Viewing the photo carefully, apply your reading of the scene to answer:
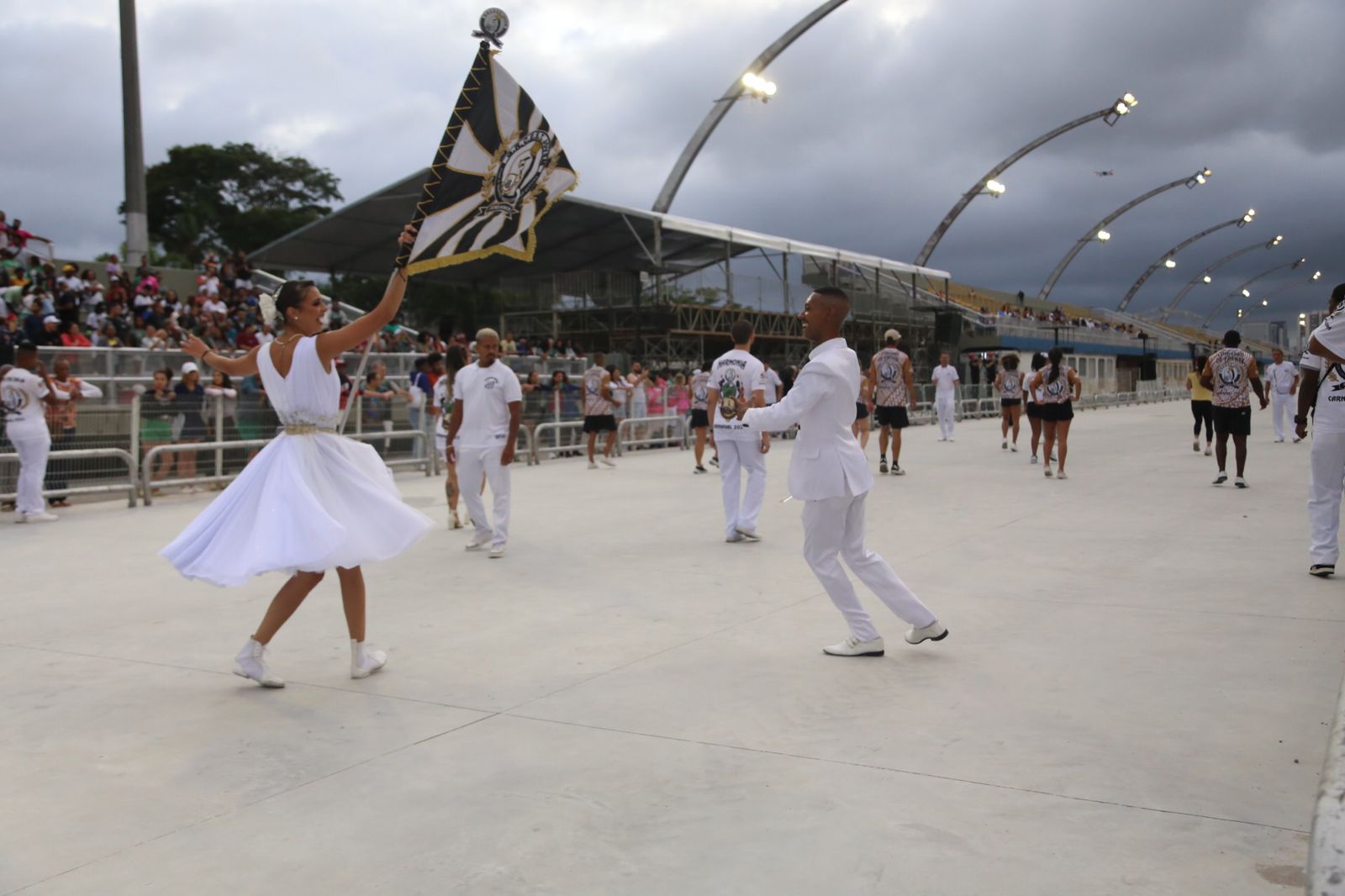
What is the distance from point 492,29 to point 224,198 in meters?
47.8

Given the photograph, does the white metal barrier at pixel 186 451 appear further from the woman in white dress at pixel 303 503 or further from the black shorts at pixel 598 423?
the woman in white dress at pixel 303 503

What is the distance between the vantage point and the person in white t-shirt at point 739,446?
30.8 ft

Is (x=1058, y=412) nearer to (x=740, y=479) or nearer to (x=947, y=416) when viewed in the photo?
(x=740, y=479)

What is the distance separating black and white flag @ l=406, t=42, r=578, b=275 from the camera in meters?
5.30

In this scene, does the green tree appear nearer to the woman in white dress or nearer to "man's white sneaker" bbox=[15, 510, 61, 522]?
"man's white sneaker" bbox=[15, 510, 61, 522]

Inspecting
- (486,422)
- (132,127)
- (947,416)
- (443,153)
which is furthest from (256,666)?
(947,416)

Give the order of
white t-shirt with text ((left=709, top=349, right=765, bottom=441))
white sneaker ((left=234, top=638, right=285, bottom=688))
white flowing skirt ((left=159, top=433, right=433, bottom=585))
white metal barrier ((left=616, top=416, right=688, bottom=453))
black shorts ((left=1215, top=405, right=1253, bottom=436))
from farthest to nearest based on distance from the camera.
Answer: white metal barrier ((left=616, top=416, right=688, bottom=453))
black shorts ((left=1215, top=405, right=1253, bottom=436))
white t-shirt with text ((left=709, top=349, right=765, bottom=441))
white sneaker ((left=234, top=638, right=285, bottom=688))
white flowing skirt ((left=159, top=433, right=433, bottom=585))

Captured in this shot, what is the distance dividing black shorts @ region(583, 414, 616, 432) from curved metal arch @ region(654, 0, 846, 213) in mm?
7845

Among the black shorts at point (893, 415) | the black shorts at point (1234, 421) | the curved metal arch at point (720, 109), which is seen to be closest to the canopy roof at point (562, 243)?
the curved metal arch at point (720, 109)

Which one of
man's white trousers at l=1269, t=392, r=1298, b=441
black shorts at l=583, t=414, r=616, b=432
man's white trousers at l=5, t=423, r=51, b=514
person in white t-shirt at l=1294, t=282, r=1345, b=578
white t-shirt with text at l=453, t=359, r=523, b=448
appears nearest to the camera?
person in white t-shirt at l=1294, t=282, r=1345, b=578

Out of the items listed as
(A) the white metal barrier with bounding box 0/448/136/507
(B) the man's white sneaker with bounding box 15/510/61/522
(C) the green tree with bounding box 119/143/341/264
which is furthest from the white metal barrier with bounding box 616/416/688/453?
(C) the green tree with bounding box 119/143/341/264

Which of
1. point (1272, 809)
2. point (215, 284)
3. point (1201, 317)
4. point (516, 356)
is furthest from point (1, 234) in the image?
point (1201, 317)

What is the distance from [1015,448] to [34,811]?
58.6ft

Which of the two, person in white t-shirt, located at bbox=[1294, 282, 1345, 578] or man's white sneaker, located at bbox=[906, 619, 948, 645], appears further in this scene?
person in white t-shirt, located at bbox=[1294, 282, 1345, 578]
